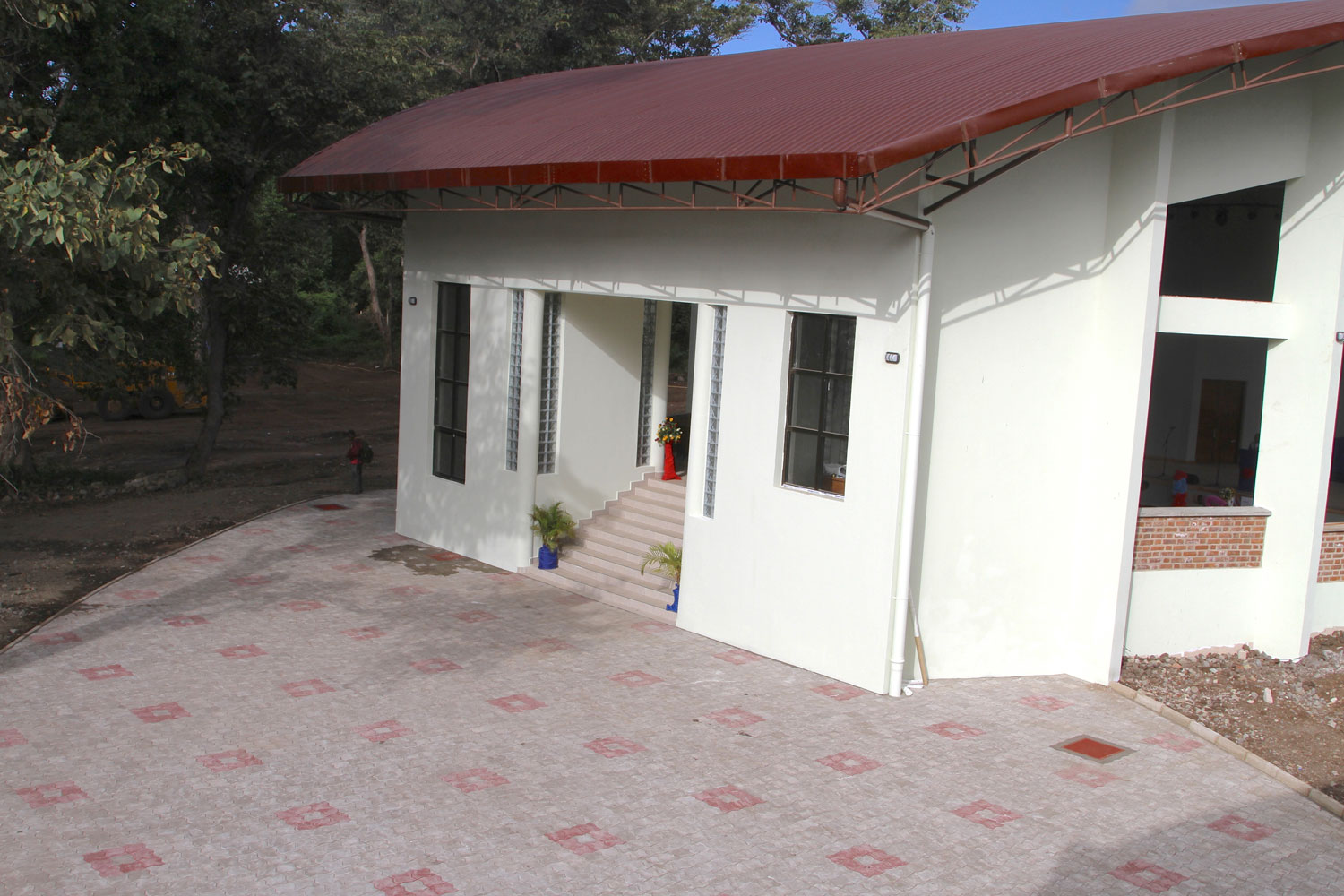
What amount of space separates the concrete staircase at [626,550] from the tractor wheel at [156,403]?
1692cm

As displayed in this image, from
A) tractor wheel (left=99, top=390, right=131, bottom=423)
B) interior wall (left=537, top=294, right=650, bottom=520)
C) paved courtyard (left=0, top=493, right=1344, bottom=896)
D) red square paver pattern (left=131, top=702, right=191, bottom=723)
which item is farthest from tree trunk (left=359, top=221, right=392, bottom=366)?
red square paver pattern (left=131, top=702, right=191, bottom=723)

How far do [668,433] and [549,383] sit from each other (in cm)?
168

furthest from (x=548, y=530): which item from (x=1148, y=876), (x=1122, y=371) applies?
(x=1148, y=876)

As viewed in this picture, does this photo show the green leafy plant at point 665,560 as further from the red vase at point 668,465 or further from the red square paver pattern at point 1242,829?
the red square paver pattern at point 1242,829

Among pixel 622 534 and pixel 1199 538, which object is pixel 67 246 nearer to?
pixel 622 534

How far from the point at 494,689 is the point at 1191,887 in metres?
5.29

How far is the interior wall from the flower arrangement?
340mm

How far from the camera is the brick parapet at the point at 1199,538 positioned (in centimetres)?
1030

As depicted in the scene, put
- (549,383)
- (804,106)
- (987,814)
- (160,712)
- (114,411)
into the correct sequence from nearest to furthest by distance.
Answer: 1. (987,814)
2. (160,712)
3. (804,106)
4. (549,383)
5. (114,411)

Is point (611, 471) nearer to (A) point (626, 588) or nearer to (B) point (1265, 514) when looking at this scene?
(A) point (626, 588)

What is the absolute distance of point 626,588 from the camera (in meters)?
12.0

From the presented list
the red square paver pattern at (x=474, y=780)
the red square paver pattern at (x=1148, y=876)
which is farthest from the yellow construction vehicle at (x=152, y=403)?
the red square paver pattern at (x=1148, y=876)

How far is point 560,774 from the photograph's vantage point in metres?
7.59

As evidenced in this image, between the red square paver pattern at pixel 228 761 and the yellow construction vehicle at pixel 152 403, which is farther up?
the yellow construction vehicle at pixel 152 403
